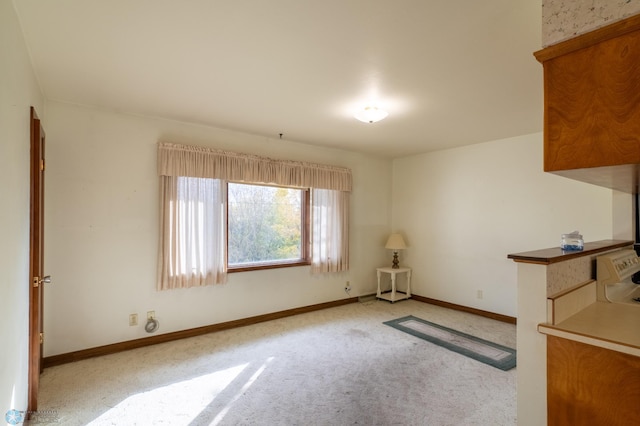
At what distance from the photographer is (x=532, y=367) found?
142 centimetres

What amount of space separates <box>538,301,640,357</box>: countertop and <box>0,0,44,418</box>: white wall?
240cm

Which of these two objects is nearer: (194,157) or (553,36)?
(553,36)

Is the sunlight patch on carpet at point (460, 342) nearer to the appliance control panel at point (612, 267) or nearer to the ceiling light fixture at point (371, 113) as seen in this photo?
the appliance control panel at point (612, 267)

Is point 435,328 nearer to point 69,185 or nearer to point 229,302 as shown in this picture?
point 229,302

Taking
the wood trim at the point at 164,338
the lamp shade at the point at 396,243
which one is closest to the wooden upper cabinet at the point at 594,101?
the wood trim at the point at 164,338

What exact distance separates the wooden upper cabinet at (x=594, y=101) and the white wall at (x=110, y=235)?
335 cm

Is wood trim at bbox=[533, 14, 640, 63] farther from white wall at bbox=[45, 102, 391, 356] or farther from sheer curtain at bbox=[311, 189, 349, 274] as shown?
sheer curtain at bbox=[311, 189, 349, 274]

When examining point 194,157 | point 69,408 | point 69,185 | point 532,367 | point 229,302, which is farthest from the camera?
point 229,302

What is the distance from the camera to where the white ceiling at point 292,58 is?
165 cm

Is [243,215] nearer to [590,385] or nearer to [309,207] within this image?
[309,207]

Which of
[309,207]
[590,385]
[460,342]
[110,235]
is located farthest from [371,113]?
[110,235]

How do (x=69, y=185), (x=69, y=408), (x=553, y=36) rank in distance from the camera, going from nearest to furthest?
(x=553, y=36)
(x=69, y=408)
(x=69, y=185)

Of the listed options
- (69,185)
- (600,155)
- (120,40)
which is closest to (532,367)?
(600,155)

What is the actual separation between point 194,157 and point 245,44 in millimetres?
1879
